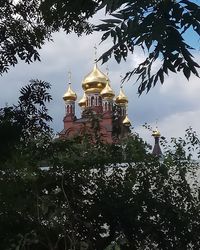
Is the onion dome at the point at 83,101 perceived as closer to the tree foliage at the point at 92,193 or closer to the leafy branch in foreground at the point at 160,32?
the tree foliage at the point at 92,193

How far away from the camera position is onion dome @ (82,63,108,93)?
33500 millimetres

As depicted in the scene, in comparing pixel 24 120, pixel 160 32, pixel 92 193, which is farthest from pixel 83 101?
pixel 160 32

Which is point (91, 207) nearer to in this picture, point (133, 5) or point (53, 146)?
point (53, 146)

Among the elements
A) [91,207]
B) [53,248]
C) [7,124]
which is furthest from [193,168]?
[7,124]

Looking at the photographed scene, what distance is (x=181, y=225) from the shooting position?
16.5ft

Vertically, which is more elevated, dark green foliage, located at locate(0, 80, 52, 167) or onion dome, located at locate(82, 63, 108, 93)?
onion dome, located at locate(82, 63, 108, 93)

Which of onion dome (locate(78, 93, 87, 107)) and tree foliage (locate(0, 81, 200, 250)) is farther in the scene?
onion dome (locate(78, 93, 87, 107))

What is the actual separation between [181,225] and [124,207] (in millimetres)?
552

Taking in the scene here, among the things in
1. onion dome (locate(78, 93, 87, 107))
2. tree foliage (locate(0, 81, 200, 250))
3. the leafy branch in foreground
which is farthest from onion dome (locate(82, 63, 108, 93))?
the leafy branch in foreground

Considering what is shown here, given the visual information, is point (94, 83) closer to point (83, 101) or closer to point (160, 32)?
point (83, 101)

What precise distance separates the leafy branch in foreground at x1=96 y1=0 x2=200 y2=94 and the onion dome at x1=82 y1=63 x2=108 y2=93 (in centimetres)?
3114

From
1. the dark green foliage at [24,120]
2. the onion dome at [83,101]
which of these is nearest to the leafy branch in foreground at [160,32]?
the dark green foliage at [24,120]

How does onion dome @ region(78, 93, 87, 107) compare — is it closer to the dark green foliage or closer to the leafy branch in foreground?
the dark green foliage

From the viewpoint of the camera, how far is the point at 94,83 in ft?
113
